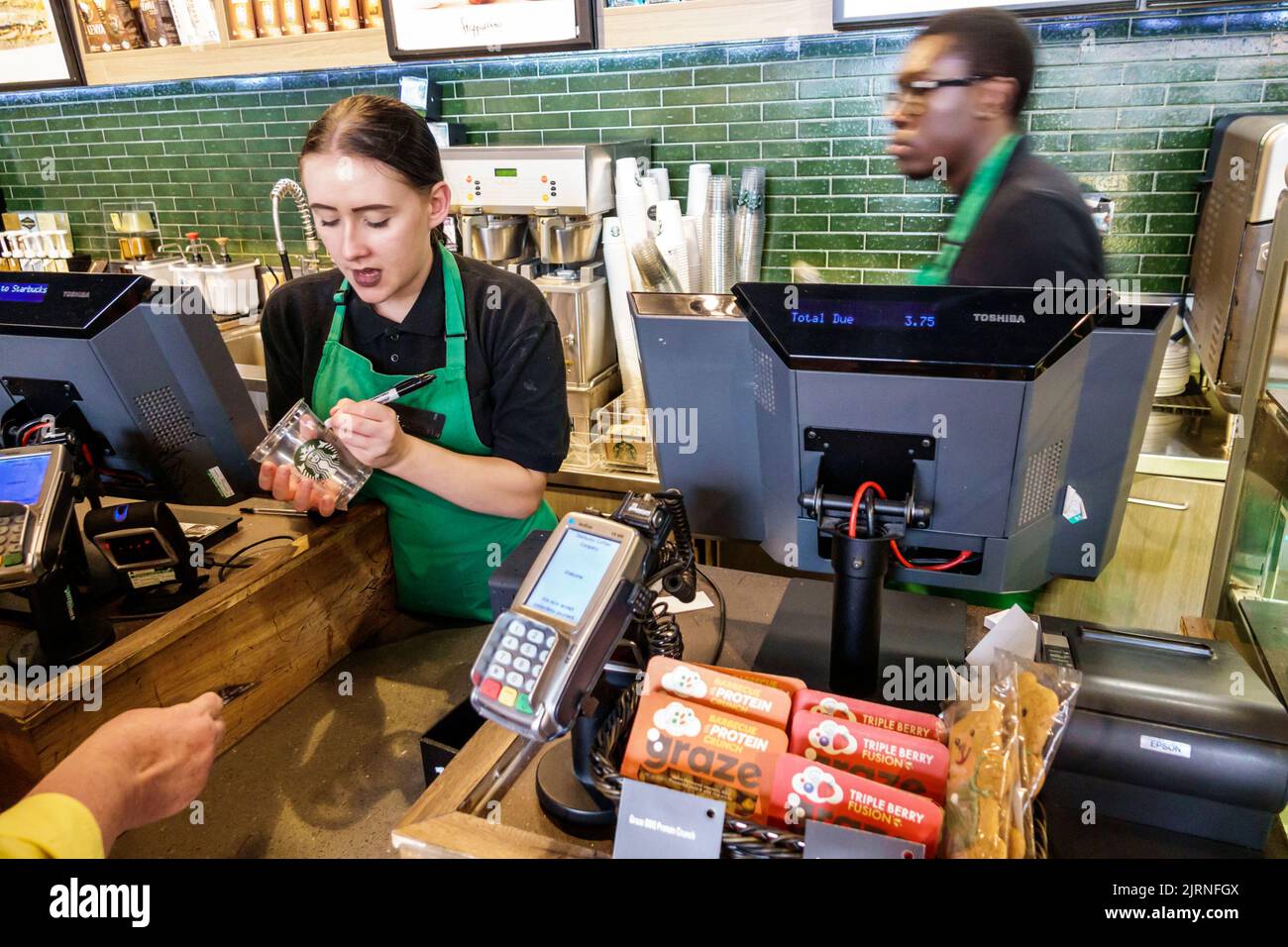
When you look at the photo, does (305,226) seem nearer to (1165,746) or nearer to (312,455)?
(312,455)

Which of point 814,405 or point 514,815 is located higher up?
point 814,405

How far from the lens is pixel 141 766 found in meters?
0.87

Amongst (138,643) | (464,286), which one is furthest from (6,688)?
(464,286)

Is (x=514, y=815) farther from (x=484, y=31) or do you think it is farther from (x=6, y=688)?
(x=484, y=31)

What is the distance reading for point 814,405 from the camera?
3.10ft

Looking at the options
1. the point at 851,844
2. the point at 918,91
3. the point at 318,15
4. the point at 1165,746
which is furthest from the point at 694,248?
the point at 851,844

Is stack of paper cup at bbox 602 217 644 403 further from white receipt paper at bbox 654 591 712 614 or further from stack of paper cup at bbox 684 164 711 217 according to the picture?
white receipt paper at bbox 654 591 712 614

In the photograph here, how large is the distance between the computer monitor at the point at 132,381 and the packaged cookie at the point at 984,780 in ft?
3.71

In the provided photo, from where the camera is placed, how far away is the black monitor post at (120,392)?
122 cm

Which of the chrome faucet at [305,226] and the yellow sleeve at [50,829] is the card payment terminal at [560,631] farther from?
the chrome faucet at [305,226]

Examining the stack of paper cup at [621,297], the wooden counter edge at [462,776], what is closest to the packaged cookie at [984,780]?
the wooden counter edge at [462,776]

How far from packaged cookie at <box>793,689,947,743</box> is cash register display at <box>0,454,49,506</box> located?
3.15 feet
